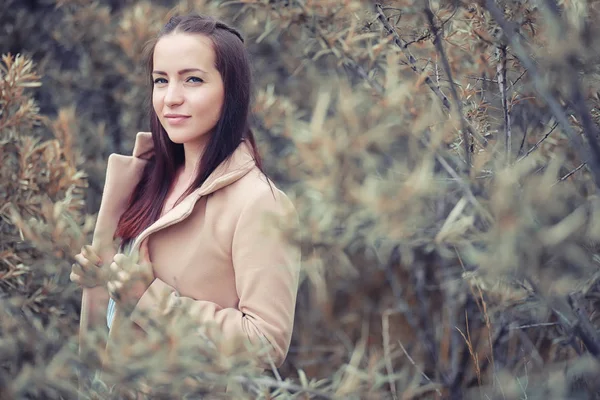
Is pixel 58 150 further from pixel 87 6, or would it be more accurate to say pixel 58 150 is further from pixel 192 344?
pixel 192 344

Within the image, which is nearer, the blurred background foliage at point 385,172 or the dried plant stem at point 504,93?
the blurred background foliage at point 385,172

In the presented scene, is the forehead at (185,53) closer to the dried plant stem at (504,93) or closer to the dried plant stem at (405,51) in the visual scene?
the dried plant stem at (405,51)

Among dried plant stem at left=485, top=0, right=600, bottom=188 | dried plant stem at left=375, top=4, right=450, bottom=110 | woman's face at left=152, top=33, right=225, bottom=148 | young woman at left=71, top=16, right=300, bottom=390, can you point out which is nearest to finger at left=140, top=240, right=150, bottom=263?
young woman at left=71, top=16, right=300, bottom=390

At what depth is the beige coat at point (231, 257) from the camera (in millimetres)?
1207

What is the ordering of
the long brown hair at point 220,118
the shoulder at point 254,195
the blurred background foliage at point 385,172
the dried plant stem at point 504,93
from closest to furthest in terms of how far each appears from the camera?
the blurred background foliage at point 385,172
the dried plant stem at point 504,93
the shoulder at point 254,195
the long brown hair at point 220,118

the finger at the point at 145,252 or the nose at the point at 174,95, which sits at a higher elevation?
the nose at the point at 174,95

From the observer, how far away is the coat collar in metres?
1.29

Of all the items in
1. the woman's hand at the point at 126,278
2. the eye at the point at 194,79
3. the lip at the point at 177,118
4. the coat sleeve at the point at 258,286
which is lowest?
the coat sleeve at the point at 258,286

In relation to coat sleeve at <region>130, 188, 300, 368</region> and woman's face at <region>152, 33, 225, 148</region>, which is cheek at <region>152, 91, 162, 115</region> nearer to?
woman's face at <region>152, 33, 225, 148</region>

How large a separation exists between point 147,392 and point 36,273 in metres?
1.44

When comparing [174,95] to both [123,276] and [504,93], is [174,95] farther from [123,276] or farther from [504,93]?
[504,93]

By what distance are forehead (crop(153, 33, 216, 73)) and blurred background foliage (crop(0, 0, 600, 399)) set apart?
0.43 feet

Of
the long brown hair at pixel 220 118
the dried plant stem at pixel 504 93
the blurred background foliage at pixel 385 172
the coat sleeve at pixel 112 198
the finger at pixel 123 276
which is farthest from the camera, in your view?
the coat sleeve at pixel 112 198

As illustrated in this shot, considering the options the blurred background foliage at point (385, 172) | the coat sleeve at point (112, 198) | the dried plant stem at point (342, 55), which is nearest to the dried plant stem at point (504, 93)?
the blurred background foliage at point (385, 172)
